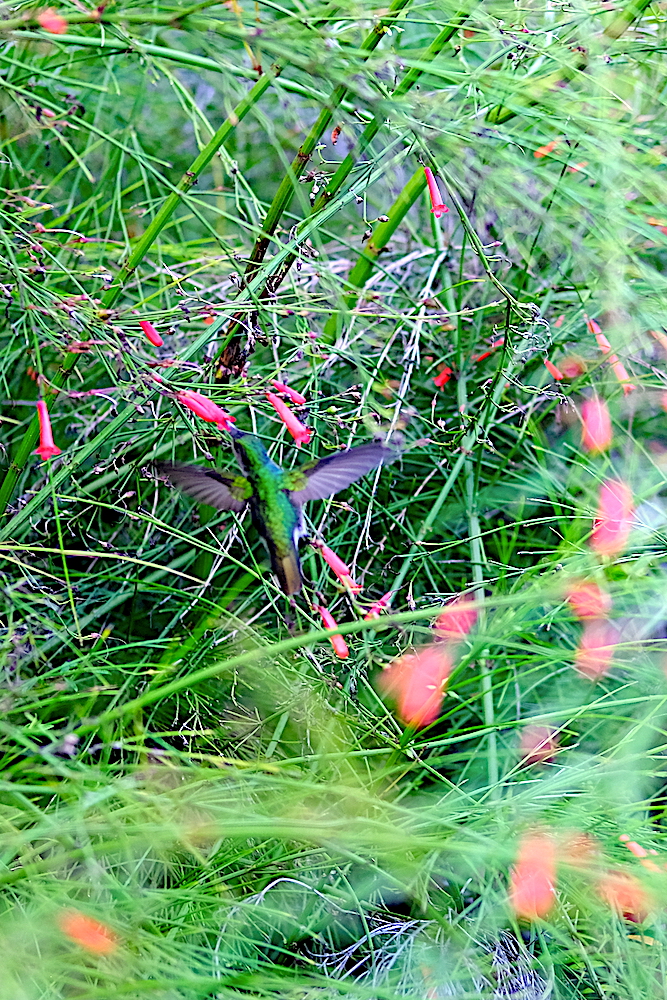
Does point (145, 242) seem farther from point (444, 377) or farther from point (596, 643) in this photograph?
point (596, 643)

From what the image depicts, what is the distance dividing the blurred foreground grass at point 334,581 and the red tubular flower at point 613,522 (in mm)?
22

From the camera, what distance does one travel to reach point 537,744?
1.34m

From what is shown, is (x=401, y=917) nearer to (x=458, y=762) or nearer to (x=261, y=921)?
(x=261, y=921)

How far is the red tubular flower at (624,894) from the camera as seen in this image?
841 mm

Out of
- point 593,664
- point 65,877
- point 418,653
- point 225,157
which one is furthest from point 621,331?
point 65,877

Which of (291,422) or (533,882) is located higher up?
(291,422)

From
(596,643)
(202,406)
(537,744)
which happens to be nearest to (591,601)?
(596,643)

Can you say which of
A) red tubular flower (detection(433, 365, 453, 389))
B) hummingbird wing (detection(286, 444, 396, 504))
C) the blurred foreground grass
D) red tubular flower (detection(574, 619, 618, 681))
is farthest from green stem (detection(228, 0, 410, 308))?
red tubular flower (detection(574, 619, 618, 681))

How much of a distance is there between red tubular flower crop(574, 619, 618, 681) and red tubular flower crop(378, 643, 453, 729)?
0.63 feet

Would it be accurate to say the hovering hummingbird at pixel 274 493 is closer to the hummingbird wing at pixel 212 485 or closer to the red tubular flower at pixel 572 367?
the hummingbird wing at pixel 212 485

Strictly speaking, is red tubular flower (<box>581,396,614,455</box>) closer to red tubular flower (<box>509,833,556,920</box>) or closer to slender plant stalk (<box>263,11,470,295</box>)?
slender plant stalk (<box>263,11,470,295</box>)

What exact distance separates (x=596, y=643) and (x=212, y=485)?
59 cm

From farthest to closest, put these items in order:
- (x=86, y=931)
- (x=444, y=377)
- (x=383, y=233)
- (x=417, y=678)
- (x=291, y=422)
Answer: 1. (x=444, y=377)
2. (x=383, y=233)
3. (x=417, y=678)
4. (x=291, y=422)
5. (x=86, y=931)

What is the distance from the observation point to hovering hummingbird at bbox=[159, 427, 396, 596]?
1.22 meters
